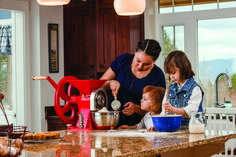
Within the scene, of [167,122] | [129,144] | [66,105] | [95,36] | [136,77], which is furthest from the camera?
[95,36]

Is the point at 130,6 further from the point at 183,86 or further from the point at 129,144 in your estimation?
the point at 129,144

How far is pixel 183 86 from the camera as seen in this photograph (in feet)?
8.05

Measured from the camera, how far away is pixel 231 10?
176 inches

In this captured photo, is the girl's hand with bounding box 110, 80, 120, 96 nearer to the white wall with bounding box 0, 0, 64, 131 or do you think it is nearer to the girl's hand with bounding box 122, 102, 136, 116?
the girl's hand with bounding box 122, 102, 136, 116

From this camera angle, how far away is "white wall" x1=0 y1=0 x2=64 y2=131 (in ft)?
14.7

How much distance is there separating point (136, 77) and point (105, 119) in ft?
1.64

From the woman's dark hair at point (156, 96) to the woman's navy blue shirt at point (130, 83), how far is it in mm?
162

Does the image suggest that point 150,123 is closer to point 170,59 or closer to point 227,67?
point 170,59

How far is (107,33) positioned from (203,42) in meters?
1.20

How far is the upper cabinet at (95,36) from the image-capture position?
4699 millimetres

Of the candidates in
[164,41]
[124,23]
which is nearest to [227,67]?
[164,41]

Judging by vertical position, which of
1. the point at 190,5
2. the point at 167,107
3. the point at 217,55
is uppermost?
the point at 190,5

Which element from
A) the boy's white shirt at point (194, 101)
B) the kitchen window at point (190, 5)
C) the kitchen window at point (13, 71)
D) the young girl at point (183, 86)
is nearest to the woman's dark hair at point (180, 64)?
the young girl at point (183, 86)

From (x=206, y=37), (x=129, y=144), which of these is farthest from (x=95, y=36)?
(x=129, y=144)
